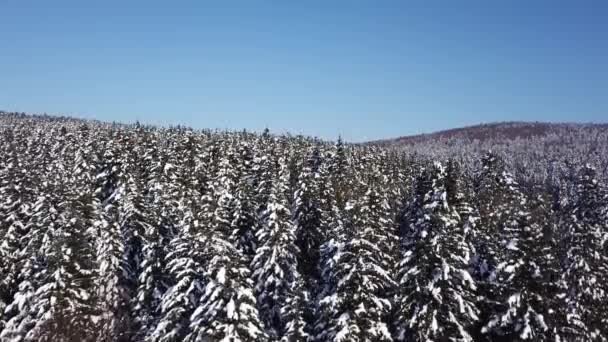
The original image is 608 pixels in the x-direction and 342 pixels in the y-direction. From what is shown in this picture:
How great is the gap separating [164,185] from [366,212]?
2487 cm

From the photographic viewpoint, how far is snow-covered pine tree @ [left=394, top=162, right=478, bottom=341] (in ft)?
97.4

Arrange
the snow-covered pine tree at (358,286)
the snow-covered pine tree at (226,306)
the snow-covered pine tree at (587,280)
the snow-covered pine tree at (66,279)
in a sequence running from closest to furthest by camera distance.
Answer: the snow-covered pine tree at (226,306), the snow-covered pine tree at (358,286), the snow-covered pine tree at (66,279), the snow-covered pine tree at (587,280)

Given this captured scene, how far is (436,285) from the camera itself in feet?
98.9

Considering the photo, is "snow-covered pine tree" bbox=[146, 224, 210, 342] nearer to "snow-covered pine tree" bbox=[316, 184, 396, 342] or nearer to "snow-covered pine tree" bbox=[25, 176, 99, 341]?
"snow-covered pine tree" bbox=[25, 176, 99, 341]

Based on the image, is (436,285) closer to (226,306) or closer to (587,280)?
(226,306)

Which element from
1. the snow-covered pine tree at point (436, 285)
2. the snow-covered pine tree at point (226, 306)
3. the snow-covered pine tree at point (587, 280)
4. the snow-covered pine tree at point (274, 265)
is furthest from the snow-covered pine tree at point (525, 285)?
the snow-covered pine tree at point (226, 306)

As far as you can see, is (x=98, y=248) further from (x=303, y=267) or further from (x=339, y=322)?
(x=339, y=322)

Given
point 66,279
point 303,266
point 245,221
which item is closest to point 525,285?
point 303,266

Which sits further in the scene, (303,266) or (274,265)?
(303,266)

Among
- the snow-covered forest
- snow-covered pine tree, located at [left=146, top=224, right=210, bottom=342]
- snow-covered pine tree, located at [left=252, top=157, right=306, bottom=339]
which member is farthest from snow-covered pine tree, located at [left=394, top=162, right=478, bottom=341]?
snow-covered pine tree, located at [left=146, top=224, right=210, bottom=342]

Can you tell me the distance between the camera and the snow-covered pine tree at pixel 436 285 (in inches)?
1169

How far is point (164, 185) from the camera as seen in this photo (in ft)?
165

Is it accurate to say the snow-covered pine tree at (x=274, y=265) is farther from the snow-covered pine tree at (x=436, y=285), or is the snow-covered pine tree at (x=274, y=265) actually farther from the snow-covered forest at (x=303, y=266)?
the snow-covered pine tree at (x=436, y=285)

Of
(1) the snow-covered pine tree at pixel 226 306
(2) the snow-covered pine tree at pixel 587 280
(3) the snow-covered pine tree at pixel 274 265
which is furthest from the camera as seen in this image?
(2) the snow-covered pine tree at pixel 587 280
